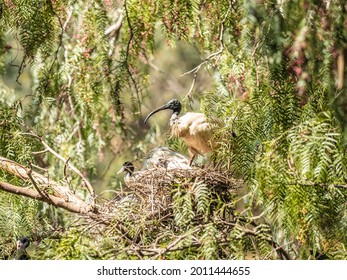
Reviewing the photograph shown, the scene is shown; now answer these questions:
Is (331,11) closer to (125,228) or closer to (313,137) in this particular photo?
(313,137)

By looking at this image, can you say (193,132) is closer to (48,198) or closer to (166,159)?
(166,159)

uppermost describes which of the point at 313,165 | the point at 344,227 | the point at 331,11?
the point at 331,11

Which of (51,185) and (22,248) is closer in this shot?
(22,248)

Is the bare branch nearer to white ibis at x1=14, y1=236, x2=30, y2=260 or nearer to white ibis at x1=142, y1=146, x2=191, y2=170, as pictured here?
white ibis at x1=14, y1=236, x2=30, y2=260

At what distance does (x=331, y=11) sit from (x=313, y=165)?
56 cm

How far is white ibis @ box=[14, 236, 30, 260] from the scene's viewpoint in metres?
4.56

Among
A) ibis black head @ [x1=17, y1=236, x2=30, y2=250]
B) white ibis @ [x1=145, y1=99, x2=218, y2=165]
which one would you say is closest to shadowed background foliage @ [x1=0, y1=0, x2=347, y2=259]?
ibis black head @ [x1=17, y1=236, x2=30, y2=250]

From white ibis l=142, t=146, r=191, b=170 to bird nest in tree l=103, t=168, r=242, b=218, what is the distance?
212mm

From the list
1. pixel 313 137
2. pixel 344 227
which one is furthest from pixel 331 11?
pixel 344 227

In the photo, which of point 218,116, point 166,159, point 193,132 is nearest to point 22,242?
point 218,116

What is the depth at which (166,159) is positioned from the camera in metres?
5.52

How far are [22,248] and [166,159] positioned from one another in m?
1.21

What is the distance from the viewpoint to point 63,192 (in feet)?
15.5

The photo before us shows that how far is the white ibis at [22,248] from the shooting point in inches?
179
